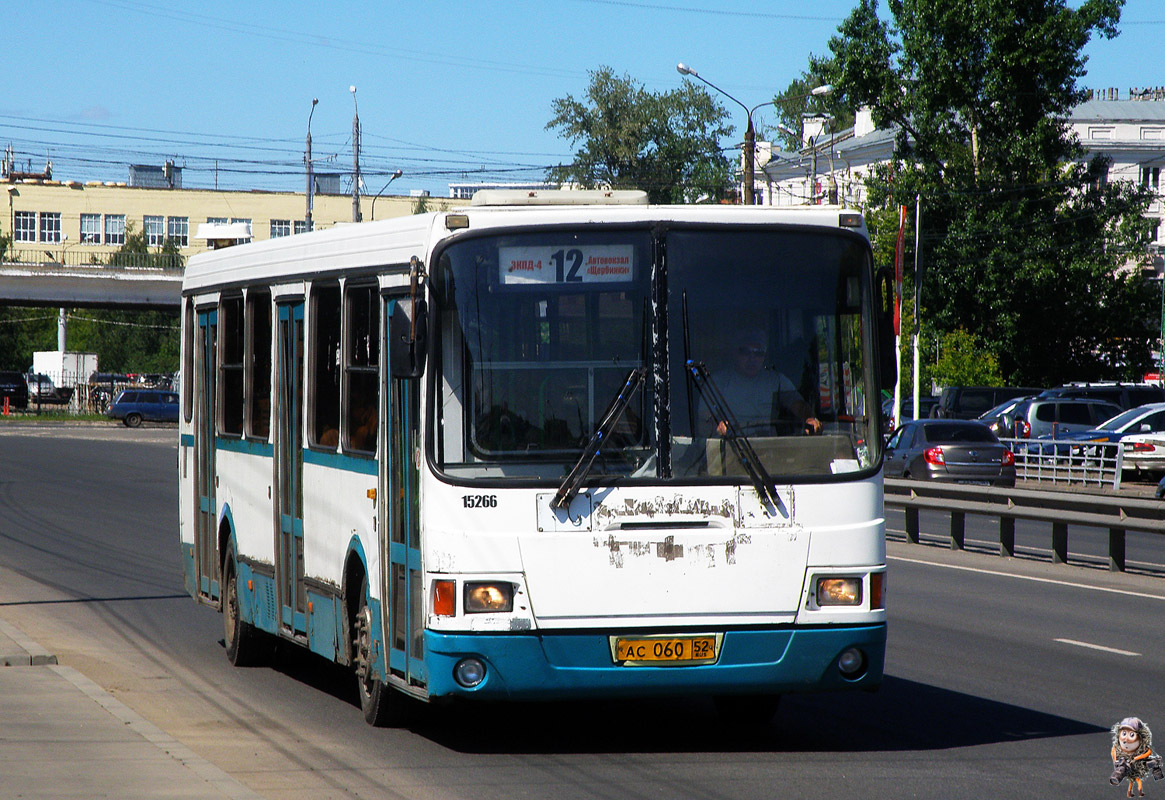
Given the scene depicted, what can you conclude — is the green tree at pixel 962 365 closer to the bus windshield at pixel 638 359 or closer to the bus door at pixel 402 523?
the bus windshield at pixel 638 359

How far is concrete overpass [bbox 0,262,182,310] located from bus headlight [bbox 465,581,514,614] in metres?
61.4

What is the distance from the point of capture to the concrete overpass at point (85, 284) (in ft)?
220

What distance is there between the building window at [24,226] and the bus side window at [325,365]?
116329 millimetres

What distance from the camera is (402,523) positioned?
25.3ft

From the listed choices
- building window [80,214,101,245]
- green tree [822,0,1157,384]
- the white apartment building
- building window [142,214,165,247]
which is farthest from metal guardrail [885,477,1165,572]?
building window [80,214,101,245]

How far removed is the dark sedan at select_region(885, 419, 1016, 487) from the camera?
30.9 meters

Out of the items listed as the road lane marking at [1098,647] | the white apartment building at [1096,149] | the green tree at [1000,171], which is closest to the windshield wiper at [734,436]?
the road lane marking at [1098,647]

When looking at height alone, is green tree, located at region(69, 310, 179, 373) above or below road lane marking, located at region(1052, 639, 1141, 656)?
above

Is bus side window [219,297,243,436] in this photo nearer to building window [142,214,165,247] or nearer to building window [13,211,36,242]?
building window [142,214,165,247]

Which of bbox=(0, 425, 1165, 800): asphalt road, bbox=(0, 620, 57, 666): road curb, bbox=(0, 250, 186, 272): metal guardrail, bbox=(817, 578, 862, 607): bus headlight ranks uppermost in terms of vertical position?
bbox=(0, 250, 186, 272): metal guardrail

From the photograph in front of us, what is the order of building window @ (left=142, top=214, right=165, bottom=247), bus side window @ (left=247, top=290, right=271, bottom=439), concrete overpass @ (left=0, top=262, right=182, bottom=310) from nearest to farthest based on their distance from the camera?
bus side window @ (left=247, top=290, right=271, bottom=439)
concrete overpass @ (left=0, top=262, right=182, bottom=310)
building window @ (left=142, top=214, right=165, bottom=247)

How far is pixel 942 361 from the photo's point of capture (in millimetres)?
52062

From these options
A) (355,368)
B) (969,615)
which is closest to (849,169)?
(969,615)

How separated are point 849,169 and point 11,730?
78.9 meters
